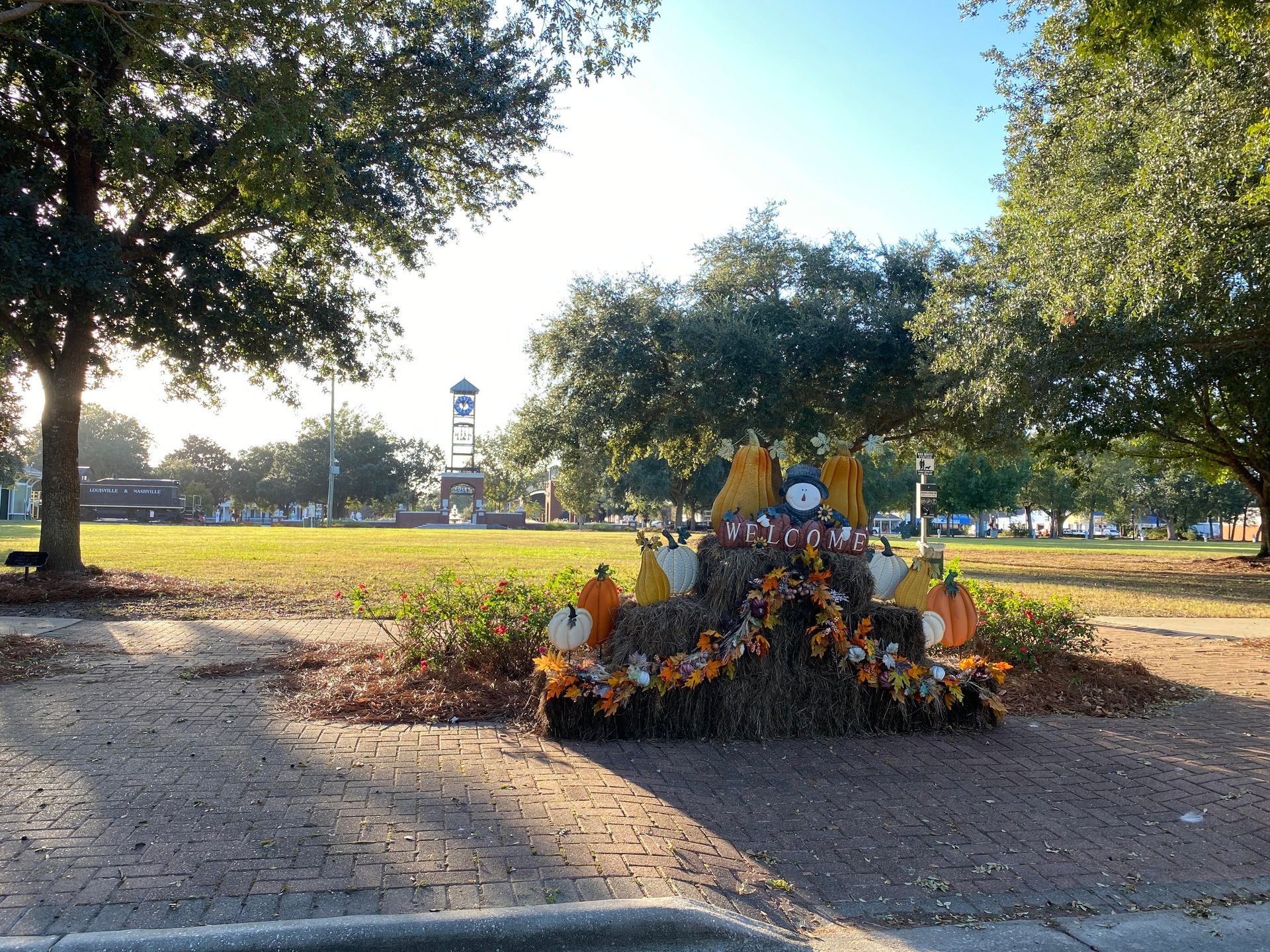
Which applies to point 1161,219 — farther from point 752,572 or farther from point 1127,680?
point 752,572

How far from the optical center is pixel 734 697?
17.9ft

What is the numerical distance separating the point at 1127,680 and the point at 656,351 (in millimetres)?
16861

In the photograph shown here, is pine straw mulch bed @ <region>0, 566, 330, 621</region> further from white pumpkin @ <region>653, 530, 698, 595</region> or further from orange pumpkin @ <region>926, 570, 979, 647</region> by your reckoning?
orange pumpkin @ <region>926, 570, 979, 647</region>

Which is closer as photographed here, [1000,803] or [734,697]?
[1000,803]

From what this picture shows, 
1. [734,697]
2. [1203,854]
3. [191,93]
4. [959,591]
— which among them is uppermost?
[191,93]

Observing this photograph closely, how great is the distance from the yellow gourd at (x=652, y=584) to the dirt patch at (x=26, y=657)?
5.07 meters

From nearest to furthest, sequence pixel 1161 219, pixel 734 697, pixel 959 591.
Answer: pixel 734 697 → pixel 959 591 → pixel 1161 219

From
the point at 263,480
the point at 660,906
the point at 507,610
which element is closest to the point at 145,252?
the point at 507,610

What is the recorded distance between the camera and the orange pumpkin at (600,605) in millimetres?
6141

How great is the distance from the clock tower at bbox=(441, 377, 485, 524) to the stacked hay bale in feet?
Answer: 204

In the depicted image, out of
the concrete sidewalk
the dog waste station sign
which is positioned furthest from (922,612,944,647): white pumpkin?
the dog waste station sign

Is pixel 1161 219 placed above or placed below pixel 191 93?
below

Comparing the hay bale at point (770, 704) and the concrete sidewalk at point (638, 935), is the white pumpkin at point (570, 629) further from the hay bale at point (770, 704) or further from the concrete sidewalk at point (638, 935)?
the concrete sidewalk at point (638, 935)

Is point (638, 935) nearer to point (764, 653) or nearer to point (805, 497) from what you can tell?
point (764, 653)
